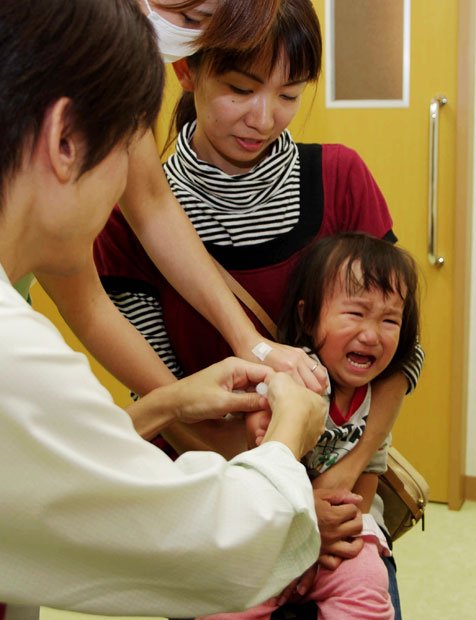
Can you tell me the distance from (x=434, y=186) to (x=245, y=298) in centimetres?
183

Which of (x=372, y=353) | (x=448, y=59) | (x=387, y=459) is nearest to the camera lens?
(x=372, y=353)

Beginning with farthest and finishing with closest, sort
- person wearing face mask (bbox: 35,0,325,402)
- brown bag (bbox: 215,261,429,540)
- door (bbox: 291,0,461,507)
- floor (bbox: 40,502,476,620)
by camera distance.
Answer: door (bbox: 291,0,461,507), floor (bbox: 40,502,476,620), brown bag (bbox: 215,261,429,540), person wearing face mask (bbox: 35,0,325,402)

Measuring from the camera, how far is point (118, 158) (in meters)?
0.97

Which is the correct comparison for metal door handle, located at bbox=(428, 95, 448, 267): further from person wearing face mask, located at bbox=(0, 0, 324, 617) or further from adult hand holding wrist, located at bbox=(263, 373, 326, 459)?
person wearing face mask, located at bbox=(0, 0, 324, 617)

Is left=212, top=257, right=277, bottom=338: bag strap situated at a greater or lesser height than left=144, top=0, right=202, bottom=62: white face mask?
lesser

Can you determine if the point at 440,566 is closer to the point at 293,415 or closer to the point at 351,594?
the point at 351,594

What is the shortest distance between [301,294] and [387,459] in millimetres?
384

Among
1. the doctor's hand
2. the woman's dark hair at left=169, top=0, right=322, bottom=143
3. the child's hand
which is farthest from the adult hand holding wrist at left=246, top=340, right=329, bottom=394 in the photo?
the woman's dark hair at left=169, top=0, right=322, bottom=143

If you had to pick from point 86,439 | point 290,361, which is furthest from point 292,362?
point 86,439

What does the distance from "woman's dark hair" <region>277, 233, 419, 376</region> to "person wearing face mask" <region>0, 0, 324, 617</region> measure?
0.64 meters

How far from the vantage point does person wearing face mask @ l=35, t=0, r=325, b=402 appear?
58.0 inches

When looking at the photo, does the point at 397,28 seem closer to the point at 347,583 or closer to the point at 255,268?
the point at 255,268

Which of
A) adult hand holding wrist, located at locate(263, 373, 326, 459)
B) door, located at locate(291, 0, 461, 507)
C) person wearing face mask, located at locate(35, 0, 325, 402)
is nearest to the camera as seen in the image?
adult hand holding wrist, located at locate(263, 373, 326, 459)

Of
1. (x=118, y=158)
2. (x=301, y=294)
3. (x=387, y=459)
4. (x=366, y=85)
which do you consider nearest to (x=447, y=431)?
(x=366, y=85)
